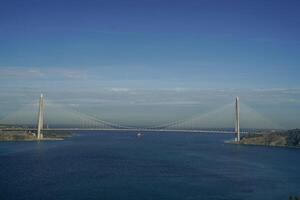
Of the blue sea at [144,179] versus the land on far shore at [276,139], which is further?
the land on far shore at [276,139]

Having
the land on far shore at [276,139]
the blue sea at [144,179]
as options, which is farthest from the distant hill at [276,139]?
the blue sea at [144,179]

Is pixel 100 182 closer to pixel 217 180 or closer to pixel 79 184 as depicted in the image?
pixel 79 184

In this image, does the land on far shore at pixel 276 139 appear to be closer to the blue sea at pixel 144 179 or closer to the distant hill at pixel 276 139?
the distant hill at pixel 276 139

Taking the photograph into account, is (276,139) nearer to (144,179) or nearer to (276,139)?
(276,139)

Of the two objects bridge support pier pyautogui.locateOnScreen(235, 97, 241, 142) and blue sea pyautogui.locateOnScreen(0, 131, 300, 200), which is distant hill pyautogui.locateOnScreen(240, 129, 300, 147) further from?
blue sea pyautogui.locateOnScreen(0, 131, 300, 200)

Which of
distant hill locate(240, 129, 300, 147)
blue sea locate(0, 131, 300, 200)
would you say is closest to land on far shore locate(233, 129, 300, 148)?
distant hill locate(240, 129, 300, 147)

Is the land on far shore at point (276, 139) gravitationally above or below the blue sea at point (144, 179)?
above

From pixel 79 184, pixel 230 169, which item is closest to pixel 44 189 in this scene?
pixel 79 184

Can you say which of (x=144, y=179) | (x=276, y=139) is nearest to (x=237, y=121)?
(x=276, y=139)
